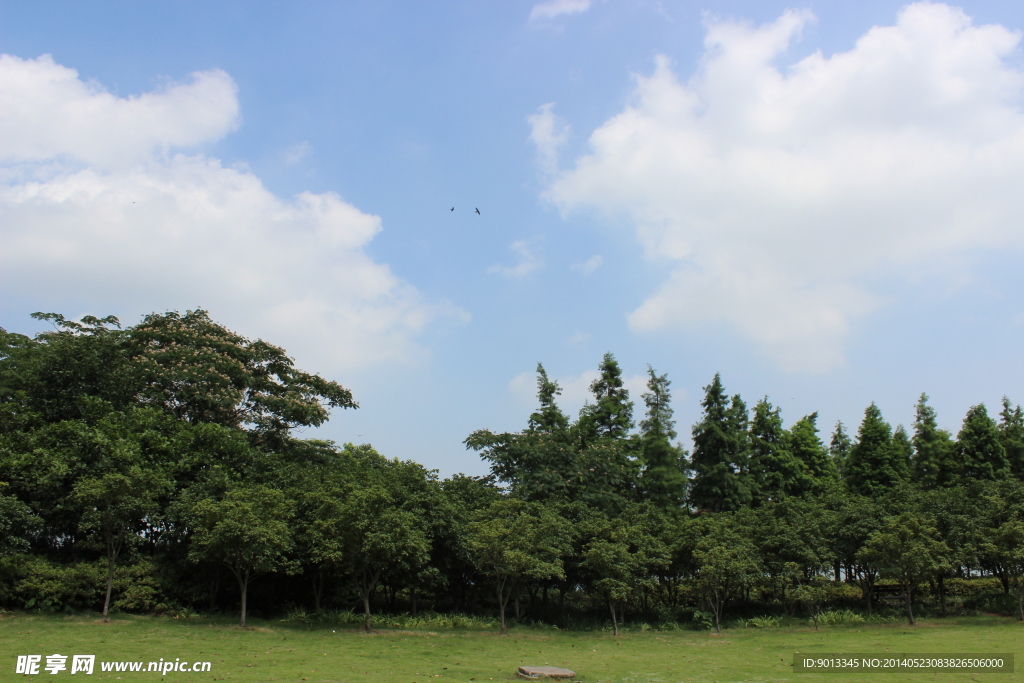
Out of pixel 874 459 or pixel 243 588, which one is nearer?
pixel 243 588

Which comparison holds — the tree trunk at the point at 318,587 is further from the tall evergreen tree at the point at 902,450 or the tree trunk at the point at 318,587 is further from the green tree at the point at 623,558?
the tall evergreen tree at the point at 902,450

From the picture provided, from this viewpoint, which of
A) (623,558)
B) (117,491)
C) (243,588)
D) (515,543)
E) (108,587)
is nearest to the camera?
(117,491)

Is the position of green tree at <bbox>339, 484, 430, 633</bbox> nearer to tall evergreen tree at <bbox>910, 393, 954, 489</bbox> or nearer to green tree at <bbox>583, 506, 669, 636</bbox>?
green tree at <bbox>583, 506, 669, 636</bbox>

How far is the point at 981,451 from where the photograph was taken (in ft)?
116

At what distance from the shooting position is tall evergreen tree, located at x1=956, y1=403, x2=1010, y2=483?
113 feet

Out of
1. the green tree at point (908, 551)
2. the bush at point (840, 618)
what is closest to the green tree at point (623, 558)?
the bush at point (840, 618)

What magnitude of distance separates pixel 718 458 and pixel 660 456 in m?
4.33

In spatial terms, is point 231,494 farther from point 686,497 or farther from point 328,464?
point 686,497

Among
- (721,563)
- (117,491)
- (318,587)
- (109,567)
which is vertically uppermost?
(117,491)

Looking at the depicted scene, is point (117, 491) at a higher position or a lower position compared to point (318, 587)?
higher

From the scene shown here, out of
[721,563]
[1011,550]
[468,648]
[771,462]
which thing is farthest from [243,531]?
[771,462]

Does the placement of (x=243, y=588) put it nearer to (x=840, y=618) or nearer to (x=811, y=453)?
(x=840, y=618)

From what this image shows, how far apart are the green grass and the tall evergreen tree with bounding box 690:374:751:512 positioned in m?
13.3

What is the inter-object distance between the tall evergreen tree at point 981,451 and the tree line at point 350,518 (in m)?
0.13
